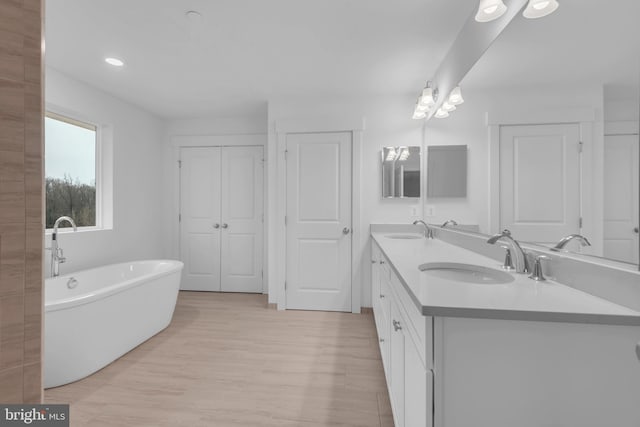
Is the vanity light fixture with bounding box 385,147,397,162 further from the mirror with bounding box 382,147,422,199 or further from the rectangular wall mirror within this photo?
the rectangular wall mirror

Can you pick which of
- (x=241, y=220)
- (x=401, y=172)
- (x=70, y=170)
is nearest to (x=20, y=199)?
(x=70, y=170)

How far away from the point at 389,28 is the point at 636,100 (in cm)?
161

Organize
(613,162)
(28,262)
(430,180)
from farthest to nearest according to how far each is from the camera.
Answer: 1. (430,180)
2. (613,162)
3. (28,262)

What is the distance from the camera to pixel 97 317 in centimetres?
197

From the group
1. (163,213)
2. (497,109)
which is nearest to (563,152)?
(497,109)

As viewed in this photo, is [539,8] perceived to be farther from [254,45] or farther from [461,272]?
[254,45]

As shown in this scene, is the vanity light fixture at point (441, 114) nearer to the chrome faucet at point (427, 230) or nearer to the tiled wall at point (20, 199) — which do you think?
the chrome faucet at point (427, 230)

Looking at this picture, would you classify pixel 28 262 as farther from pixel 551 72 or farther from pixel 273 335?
pixel 273 335

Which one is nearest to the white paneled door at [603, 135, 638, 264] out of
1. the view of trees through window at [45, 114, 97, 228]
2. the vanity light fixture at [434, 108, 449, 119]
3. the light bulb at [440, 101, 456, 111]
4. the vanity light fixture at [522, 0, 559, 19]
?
the vanity light fixture at [522, 0, 559, 19]

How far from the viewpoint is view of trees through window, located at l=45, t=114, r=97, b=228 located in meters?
Answer: 2.73

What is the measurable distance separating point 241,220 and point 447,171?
270 centimetres

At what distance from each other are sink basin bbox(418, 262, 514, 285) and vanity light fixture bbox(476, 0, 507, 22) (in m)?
1.27

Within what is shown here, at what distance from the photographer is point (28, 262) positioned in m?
0.78

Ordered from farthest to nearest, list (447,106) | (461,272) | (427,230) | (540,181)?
(427,230), (447,106), (461,272), (540,181)
